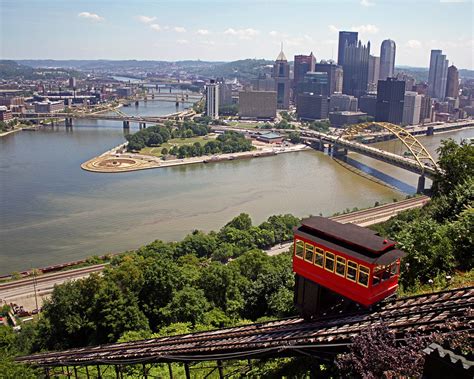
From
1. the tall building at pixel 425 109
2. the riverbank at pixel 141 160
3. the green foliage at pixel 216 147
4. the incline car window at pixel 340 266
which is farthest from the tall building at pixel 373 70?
the incline car window at pixel 340 266

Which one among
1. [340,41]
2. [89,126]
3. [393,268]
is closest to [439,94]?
[340,41]

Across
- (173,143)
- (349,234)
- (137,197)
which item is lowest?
(137,197)

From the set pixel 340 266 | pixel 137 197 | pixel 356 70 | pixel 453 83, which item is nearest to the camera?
pixel 340 266

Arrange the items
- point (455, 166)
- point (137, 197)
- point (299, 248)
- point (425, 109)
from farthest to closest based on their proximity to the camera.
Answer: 1. point (425, 109)
2. point (137, 197)
3. point (455, 166)
4. point (299, 248)

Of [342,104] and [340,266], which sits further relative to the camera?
[342,104]

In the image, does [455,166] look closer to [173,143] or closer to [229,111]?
[173,143]

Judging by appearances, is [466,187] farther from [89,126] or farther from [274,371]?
[89,126]

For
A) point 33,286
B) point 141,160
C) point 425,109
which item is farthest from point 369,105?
point 33,286

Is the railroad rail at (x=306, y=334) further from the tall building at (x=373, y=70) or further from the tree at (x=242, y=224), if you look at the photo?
the tall building at (x=373, y=70)
